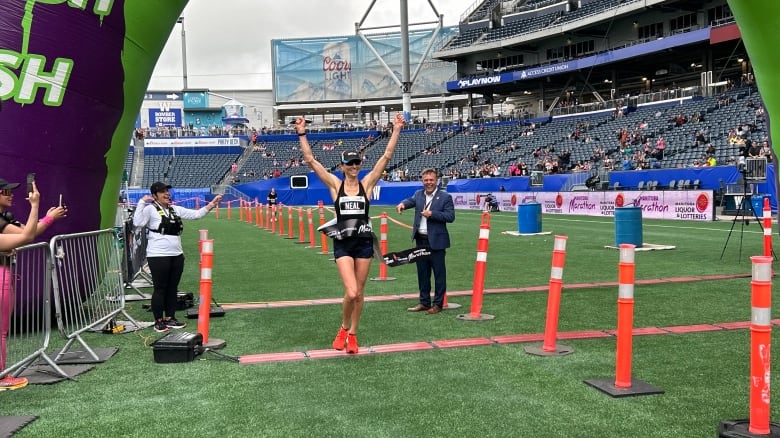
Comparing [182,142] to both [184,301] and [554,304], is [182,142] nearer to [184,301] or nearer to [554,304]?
[184,301]

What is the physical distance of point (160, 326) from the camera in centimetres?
776

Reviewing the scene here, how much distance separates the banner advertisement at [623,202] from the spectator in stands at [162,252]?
20.3 meters

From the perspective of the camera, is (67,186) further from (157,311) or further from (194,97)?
(194,97)

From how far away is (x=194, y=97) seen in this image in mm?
84562

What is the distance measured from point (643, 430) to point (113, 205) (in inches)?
286

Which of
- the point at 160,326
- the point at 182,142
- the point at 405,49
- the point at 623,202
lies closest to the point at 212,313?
the point at 160,326

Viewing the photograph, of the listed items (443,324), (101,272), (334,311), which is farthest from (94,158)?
(443,324)

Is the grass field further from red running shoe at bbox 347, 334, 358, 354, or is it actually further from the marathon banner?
the marathon banner

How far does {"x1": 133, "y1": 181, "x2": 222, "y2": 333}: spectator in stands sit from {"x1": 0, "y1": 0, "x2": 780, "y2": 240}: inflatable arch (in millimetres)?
914

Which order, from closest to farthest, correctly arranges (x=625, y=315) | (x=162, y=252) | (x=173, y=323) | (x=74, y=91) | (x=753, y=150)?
(x=625, y=315) → (x=74, y=91) → (x=162, y=252) → (x=173, y=323) → (x=753, y=150)

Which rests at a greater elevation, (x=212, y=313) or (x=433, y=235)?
(x=433, y=235)

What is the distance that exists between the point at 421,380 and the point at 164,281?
3.94 m

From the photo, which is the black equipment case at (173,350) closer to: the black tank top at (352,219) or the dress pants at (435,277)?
the black tank top at (352,219)

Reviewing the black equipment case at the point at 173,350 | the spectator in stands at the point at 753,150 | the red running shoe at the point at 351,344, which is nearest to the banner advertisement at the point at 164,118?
the spectator in stands at the point at 753,150
